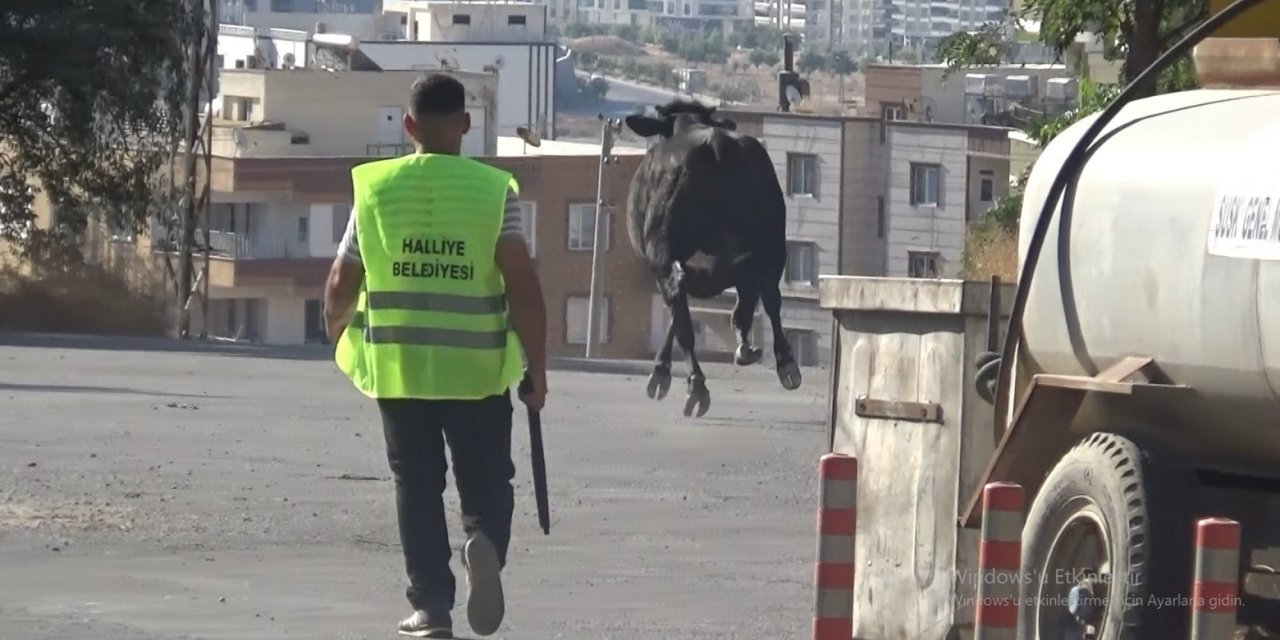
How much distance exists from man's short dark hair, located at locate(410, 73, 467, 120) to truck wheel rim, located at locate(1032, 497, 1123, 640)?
274 centimetres

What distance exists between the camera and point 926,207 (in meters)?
71.5

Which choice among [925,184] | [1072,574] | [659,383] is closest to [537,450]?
[1072,574]

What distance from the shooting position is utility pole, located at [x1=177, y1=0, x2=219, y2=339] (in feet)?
112

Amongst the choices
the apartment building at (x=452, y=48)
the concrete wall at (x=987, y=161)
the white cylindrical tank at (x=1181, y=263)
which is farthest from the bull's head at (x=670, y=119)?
the apartment building at (x=452, y=48)

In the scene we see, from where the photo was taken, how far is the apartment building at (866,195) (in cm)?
6825

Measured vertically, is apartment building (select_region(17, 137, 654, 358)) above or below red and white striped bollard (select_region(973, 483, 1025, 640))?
below

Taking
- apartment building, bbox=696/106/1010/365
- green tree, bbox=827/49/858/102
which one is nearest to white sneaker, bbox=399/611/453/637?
apartment building, bbox=696/106/1010/365

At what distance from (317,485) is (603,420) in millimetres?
4668

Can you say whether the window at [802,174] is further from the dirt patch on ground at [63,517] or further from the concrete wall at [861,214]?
the dirt patch on ground at [63,517]

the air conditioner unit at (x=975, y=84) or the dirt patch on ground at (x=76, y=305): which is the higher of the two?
the air conditioner unit at (x=975, y=84)

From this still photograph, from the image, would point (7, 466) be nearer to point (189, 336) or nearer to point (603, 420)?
point (603, 420)

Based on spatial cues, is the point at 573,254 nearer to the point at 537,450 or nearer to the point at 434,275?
the point at 537,450

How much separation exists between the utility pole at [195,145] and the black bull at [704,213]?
48.2 feet

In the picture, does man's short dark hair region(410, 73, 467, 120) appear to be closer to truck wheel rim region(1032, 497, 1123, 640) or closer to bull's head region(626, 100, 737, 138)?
truck wheel rim region(1032, 497, 1123, 640)
